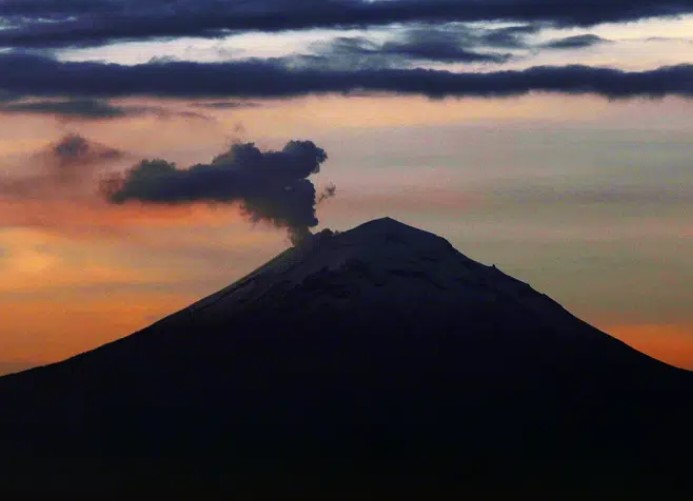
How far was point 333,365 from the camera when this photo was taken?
404 ft

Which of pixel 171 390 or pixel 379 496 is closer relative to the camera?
pixel 379 496

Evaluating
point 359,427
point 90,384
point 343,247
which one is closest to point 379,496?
point 359,427

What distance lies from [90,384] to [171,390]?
→ 28.7 ft

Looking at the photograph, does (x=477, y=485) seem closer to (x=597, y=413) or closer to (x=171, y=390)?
(x=597, y=413)

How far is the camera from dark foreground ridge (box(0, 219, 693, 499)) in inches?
4596

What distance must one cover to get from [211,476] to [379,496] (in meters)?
15.9

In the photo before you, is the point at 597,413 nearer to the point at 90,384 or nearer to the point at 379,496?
the point at 379,496

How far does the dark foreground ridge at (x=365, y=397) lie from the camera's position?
117m

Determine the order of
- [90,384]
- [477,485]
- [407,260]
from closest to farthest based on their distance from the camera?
[477,485]
[407,260]
[90,384]

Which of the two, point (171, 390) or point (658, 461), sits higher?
point (171, 390)

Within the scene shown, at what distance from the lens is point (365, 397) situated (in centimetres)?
12125

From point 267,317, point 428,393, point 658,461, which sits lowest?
point 658,461

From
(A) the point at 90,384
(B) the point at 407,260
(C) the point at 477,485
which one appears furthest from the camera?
(A) the point at 90,384

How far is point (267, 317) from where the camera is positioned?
387ft
